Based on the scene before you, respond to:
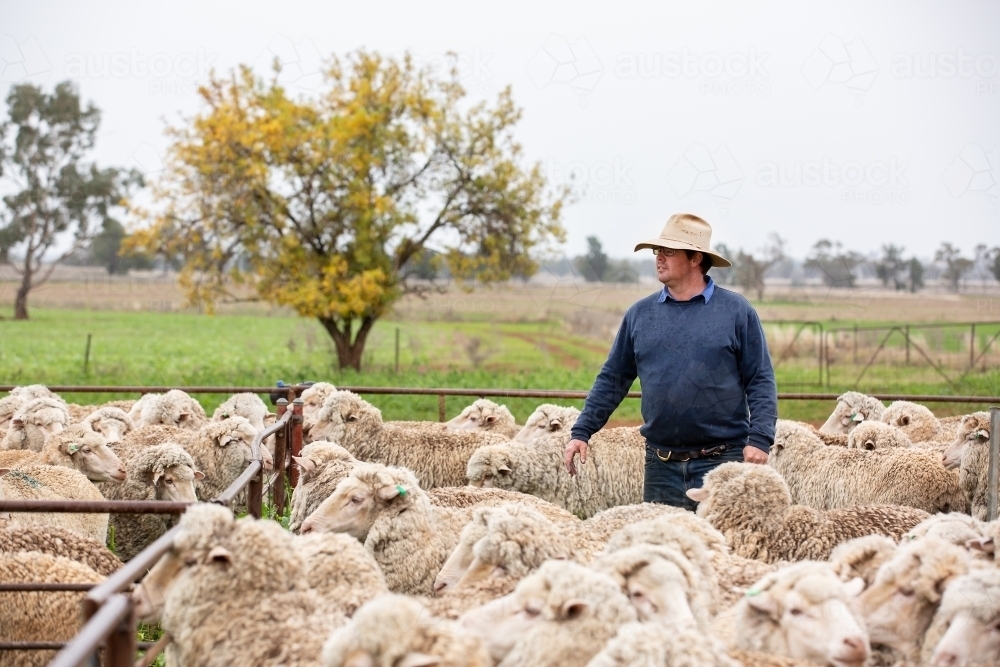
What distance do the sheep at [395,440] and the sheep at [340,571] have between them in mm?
3062

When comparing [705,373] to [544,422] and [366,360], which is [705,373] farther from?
[366,360]

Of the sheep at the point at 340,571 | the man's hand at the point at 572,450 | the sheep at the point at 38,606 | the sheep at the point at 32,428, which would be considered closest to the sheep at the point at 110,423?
the sheep at the point at 32,428

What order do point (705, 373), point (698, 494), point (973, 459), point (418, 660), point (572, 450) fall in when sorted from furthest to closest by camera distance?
1. point (973, 459)
2. point (572, 450)
3. point (705, 373)
4. point (698, 494)
5. point (418, 660)

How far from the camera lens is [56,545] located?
4387 mm

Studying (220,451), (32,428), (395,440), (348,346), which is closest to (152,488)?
(220,451)

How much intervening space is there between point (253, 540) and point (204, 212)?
15745 mm

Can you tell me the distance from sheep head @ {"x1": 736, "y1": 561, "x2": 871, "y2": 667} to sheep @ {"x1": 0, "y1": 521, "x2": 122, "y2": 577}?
9.42ft

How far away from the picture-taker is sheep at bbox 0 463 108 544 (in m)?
5.29

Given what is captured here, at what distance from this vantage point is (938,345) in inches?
876

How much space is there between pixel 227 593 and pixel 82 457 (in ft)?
11.9

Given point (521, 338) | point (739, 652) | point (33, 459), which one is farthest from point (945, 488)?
point (521, 338)

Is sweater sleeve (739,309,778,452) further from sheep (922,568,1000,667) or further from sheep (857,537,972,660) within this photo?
sheep (922,568,1000,667)

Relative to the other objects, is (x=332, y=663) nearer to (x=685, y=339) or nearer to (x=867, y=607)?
(x=867, y=607)

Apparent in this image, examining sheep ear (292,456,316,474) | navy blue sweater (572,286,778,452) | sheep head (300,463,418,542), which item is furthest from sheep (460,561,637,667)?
sheep ear (292,456,316,474)
